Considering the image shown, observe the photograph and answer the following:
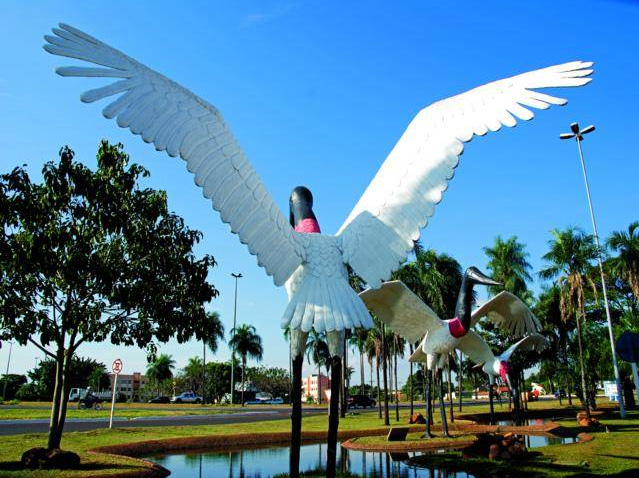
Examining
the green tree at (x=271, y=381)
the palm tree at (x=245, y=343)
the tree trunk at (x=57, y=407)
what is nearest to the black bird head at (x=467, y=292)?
the tree trunk at (x=57, y=407)

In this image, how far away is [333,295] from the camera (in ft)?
20.1

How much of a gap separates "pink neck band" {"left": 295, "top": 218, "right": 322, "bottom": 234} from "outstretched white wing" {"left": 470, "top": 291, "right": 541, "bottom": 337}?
34.8 ft

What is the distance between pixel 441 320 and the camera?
16.8 meters

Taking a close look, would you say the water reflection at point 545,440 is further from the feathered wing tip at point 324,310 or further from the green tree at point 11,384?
the green tree at point 11,384

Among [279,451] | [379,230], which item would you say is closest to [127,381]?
[279,451]

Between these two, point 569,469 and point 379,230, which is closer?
point 379,230

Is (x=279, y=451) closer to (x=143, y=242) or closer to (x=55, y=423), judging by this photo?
(x=55, y=423)

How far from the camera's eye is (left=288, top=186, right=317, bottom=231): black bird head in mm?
7770

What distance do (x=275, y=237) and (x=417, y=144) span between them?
90.4 inches

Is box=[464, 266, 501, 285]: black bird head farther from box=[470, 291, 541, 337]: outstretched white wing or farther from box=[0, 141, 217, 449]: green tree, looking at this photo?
box=[0, 141, 217, 449]: green tree

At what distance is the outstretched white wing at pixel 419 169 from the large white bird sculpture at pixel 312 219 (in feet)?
0.04

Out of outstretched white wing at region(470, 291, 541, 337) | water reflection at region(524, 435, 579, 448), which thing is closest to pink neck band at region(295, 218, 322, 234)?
outstretched white wing at region(470, 291, 541, 337)

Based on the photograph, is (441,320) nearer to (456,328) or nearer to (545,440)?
(456,328)

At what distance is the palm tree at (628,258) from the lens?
29.5m
